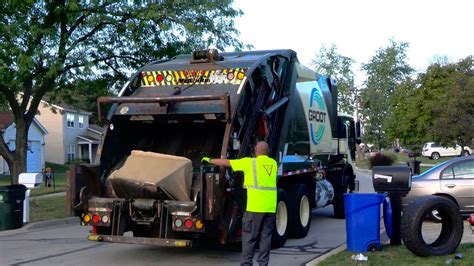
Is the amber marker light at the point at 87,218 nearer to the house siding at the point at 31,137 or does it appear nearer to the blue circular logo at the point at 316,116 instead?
the blue circular logo at the point at 316,116

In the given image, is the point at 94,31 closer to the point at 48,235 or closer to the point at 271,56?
the point at 48,235

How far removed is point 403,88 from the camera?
45.8 meters

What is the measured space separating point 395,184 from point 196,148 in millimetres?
3187

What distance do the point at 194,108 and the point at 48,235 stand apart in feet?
17.7

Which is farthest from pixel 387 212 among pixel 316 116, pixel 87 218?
pixel 87 218

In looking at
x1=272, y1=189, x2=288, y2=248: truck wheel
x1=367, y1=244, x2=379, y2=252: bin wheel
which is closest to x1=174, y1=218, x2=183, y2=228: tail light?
x1=272, y1=189, x2=288, y2=248: truck wheel

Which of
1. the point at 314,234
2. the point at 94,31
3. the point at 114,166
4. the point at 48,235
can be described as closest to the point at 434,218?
the point at 314,234

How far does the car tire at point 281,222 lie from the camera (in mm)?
10141

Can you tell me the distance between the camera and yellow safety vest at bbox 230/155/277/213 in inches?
297

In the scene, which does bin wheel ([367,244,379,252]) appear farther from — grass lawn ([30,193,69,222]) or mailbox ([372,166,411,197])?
grass lawn ([30,193,69,222])

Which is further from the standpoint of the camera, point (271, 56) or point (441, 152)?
point (441, 152)

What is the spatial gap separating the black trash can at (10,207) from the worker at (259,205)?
7.67m

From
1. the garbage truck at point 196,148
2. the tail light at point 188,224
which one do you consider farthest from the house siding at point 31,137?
the tail light at point 188,224

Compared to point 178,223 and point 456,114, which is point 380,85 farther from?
point 178,223
